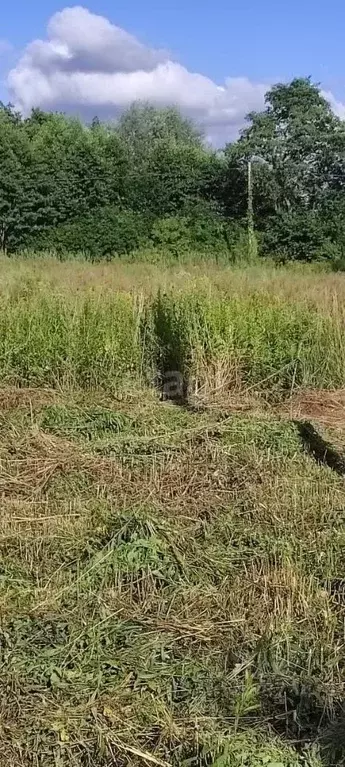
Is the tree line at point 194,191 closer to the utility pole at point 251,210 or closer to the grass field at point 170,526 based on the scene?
the utility pole at point 251,210

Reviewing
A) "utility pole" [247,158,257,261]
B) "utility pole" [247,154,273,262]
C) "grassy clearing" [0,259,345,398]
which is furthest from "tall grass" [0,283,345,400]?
"utility pole" [247,158,257,261]

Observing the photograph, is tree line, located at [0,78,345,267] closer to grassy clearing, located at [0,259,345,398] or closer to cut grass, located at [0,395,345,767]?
grassy clearing, located at [0,259,345,398]

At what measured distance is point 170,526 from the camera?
357cm

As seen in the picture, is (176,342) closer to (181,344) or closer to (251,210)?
(181,344)

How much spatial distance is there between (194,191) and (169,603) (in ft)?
42.9

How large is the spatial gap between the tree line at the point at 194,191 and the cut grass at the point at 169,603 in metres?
9.59

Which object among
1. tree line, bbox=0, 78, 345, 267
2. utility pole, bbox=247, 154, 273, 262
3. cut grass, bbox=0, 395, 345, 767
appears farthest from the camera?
tree line, bbox=0, 78, 345, 267

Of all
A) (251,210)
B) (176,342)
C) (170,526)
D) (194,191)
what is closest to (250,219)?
(251,210)

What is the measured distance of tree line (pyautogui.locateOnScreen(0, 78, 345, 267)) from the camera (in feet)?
46.1

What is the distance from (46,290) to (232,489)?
3217mm

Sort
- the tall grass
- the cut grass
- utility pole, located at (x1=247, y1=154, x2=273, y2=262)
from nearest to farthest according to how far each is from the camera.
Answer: the cut grass → the tall grass → utility pole, located at (x1=247, y1=154, x2=273, y2=262)

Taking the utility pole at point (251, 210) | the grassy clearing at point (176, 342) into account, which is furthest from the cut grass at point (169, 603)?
the utility pole at point (251, 210)

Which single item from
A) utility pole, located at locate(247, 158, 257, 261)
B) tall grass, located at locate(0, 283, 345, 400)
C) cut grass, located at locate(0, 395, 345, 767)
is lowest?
cut grass, located at locate(0, 395, 345, 767)

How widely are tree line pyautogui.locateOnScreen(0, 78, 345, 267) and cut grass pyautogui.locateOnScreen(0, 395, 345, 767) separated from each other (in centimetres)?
959
